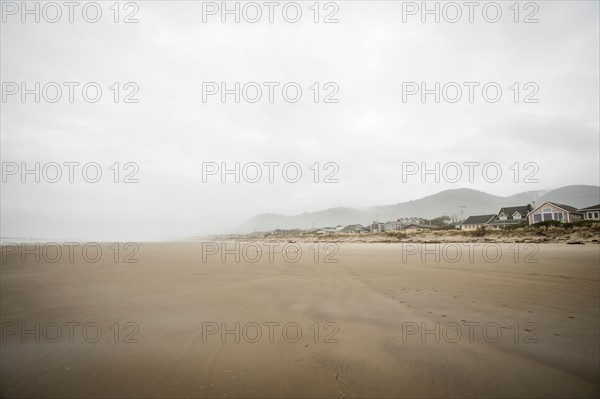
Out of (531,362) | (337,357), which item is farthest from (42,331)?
(531,362)

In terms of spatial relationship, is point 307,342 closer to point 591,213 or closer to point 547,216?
point 547,216

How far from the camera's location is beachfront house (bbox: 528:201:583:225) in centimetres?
4600

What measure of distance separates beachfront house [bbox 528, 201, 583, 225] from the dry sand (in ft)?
179

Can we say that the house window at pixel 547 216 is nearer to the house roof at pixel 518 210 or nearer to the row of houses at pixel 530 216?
the row of houses at pixel 530 216

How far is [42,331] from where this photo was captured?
14.1 ft

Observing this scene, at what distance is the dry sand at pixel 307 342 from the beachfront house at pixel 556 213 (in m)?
54.4

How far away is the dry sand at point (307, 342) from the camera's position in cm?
281

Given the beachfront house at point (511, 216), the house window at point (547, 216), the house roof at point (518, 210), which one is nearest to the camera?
the house window at point (547, 216)

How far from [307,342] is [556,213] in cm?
6365

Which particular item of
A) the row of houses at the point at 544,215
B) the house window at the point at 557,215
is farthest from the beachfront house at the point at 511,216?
the house window at the point at 557,215

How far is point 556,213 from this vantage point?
46.9 metres

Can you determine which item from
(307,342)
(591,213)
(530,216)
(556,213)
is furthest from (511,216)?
(307,342)

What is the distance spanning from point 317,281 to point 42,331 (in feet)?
21.3

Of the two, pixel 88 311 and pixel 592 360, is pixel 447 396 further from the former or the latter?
pixel 88 311
